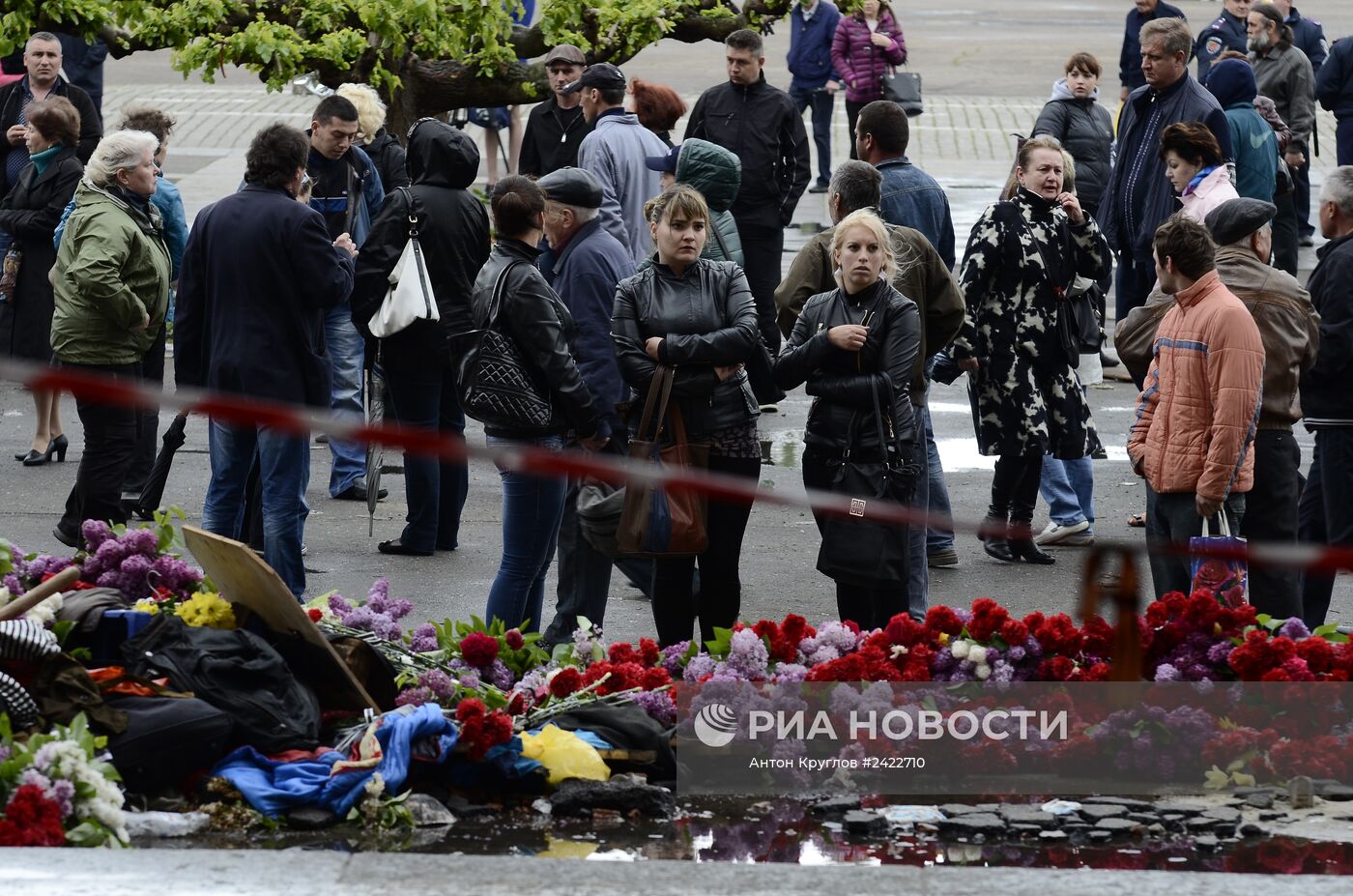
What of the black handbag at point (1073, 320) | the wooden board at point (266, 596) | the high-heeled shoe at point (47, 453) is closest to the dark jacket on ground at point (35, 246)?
the high-heeled shoe at point (47, 453)

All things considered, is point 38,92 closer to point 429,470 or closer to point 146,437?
point 146,437

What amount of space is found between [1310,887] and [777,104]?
7996mm

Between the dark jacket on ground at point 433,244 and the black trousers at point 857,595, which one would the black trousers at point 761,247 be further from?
the black trousers at point 857,595

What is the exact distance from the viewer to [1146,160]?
10586 mm

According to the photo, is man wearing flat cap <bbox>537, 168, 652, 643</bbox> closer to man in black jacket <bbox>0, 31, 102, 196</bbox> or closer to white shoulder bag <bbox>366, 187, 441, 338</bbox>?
white shoulder bag <bbox>366, 187, 441, 338</bbox>

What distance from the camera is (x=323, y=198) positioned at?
9375 millimetres

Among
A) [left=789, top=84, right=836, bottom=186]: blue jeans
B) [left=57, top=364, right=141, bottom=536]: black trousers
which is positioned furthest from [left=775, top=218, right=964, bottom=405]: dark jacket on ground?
[left=789, top=84, right=836, bottom=186]: blue jeans

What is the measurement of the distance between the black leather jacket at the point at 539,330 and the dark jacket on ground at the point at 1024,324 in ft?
6.83

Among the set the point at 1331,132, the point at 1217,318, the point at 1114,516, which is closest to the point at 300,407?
the point at 1217,318

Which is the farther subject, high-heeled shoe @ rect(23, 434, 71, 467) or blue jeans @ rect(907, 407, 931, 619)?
high-heeled shoe @ rect(23, 434, 71, 467)

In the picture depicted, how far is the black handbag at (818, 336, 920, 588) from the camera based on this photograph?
6.41 metres

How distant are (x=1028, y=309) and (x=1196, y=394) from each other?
1700mm

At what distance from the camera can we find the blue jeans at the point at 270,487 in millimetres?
7180

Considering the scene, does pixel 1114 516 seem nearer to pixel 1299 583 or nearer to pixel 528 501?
pixel 1299 583
